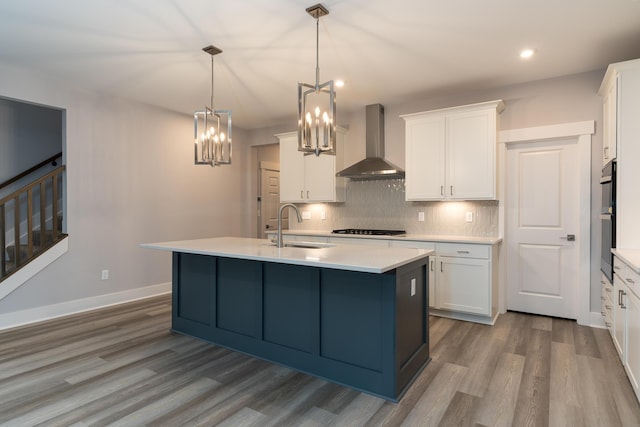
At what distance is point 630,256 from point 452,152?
1.98 meters

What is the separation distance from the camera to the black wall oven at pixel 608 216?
2.98 meters

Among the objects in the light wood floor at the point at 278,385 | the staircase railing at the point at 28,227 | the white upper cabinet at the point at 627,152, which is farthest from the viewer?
the staircase railing at the point at 28,227

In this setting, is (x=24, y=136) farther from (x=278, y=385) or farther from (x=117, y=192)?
(x=278, y=385)

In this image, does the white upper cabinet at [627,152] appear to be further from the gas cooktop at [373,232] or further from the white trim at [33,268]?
the white trim at [33,268]

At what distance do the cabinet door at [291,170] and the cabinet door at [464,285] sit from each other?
2.30 meters

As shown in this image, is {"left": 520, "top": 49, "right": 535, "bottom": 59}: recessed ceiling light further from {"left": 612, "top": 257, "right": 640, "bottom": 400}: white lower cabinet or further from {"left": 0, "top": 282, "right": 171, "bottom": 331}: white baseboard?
{"left": 0, "top": 282, "right": 171, "bottom": 331}: white baseboard

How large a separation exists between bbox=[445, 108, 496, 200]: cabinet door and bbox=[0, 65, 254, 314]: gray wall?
11.8 feet

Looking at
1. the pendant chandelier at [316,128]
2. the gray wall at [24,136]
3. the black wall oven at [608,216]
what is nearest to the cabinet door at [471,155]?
the black wall oven at [608,216]

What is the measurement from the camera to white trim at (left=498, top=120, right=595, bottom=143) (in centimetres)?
368

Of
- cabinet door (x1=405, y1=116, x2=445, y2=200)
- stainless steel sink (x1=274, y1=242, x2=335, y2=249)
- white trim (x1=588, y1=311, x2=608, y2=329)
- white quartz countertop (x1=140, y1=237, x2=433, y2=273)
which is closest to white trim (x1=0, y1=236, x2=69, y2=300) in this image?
white quartz countertop (x1=140, y1=237, x2=433, y2=273)

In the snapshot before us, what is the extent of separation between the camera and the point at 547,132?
3.87 meters

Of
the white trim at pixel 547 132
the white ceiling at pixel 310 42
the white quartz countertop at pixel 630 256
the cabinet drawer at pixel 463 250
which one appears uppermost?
the white ceiling at pixel 310 42

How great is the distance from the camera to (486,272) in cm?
368

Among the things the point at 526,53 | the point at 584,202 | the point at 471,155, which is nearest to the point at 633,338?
the point at 584,202
